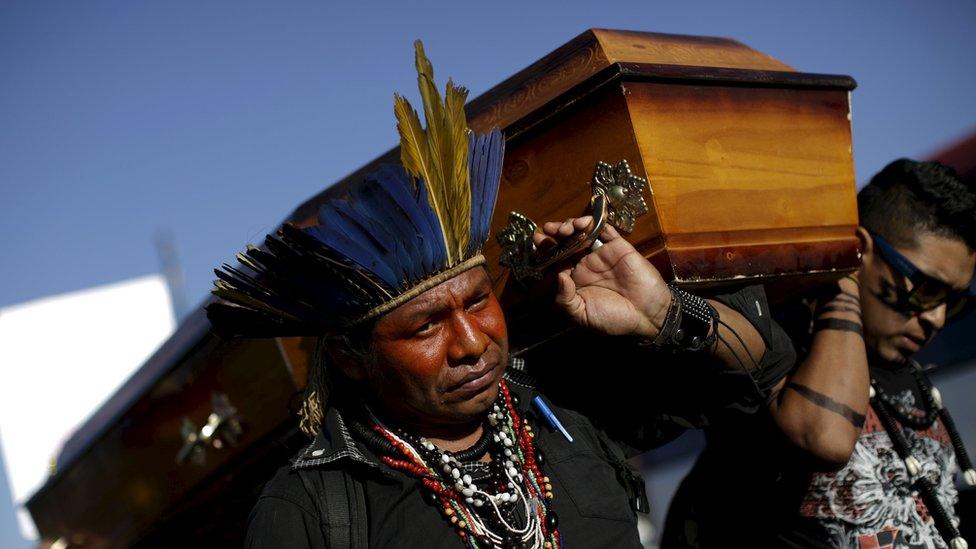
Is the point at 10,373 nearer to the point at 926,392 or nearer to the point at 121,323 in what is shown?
the point at 121,323

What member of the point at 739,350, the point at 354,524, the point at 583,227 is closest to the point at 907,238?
the point at 739,350

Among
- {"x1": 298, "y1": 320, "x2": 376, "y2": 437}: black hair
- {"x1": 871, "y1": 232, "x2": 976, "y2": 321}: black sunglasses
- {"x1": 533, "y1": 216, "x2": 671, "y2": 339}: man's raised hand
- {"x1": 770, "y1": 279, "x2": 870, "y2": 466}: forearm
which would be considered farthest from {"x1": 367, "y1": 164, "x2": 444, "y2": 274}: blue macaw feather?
{"x1": 871, "y1": 232, "x2": 976, "y2": 321}: black sunglasses

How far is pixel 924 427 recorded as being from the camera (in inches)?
124

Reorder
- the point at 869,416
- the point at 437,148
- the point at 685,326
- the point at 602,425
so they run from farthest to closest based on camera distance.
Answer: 1. the point at 869,416
2. the point at 602,425
3. the point at 685,326
4. the point at 437,148

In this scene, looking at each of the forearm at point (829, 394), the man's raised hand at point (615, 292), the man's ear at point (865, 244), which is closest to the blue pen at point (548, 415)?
the man's raised hand at point (615, 292)

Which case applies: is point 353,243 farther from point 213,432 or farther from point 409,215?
point 213,432

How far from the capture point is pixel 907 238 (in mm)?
3031

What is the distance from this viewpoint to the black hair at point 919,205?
9.91ft

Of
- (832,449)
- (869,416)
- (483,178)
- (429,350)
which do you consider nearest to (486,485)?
(429,350)

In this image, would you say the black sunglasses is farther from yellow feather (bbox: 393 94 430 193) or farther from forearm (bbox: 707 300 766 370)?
yellow feather (bbox: 393 94 430 193)

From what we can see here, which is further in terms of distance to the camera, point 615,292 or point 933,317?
point 933,317

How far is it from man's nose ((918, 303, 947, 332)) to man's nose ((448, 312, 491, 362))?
166 centimetres

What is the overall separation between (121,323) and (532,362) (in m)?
7.41

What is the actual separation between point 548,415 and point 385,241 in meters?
0.73
